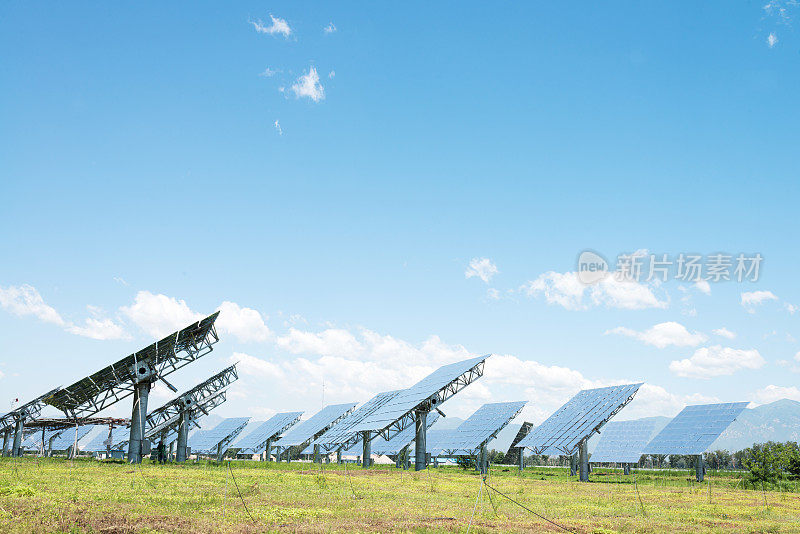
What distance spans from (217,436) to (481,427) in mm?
43966

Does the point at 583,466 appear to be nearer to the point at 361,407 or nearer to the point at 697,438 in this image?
the point at 697,438

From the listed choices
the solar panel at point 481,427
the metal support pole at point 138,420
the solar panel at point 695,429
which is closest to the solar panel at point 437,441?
the solar panel at point 481,427

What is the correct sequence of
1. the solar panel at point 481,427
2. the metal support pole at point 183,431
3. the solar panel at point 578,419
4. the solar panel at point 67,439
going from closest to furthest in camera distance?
the solar panel at point 578,419 < the metal support pole at point 183,431 < the solar panel at point 481,427 < the solar panel at point 67,439

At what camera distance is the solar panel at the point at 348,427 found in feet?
231

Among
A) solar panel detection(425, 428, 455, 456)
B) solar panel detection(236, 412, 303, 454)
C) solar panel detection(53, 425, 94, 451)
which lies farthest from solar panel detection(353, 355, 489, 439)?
solar panel detection(53, 425, 94, 451)

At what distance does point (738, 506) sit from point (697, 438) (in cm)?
2504

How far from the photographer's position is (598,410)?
1999 inches

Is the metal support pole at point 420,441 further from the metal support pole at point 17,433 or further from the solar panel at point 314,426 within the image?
the metal support pole at point 17,433

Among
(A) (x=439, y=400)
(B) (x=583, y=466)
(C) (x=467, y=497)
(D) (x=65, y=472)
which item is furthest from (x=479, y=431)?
(D) (x=65, y=472)

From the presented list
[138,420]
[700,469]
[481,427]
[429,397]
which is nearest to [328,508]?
[429,397]

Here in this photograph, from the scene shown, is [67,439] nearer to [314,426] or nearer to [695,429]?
[314,426]

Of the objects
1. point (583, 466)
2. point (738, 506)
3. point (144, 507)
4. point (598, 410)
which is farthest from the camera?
point (598, 410)

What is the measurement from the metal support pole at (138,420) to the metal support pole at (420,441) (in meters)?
23.6

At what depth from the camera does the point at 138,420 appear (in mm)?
51281
